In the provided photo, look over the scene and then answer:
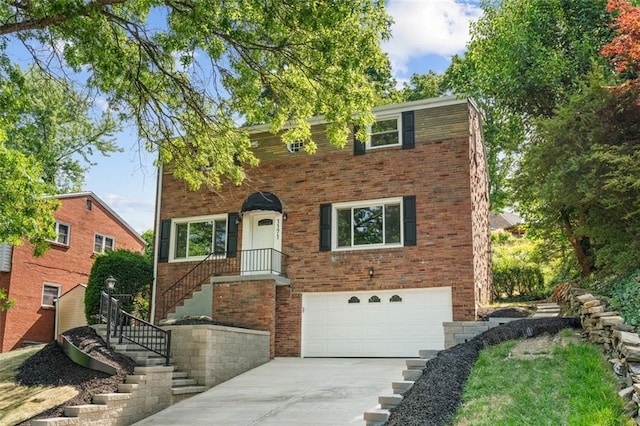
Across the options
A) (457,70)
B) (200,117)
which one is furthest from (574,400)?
(457,70)

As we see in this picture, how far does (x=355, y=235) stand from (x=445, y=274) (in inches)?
109

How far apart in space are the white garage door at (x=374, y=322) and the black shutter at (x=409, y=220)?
1.33m

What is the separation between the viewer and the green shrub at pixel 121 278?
16.4m

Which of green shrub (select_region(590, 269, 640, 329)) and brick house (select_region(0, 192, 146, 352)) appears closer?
green shrub (select_region(590, 269, 640, 329))

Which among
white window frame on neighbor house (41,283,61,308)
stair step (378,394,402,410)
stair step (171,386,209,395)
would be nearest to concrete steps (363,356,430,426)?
stair step (378,394,402,410)

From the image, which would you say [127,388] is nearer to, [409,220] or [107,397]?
[107,397]

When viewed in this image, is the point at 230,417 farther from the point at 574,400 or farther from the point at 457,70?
the point at 457,70

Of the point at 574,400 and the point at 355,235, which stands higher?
the point at 355,235

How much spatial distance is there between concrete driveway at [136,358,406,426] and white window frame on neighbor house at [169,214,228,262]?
4771mm

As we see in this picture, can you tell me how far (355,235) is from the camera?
52.4 ft

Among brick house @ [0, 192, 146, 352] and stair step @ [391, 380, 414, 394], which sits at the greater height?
brick house @ [0, 192, 146, 352]

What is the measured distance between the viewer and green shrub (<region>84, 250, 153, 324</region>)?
53.8 feet

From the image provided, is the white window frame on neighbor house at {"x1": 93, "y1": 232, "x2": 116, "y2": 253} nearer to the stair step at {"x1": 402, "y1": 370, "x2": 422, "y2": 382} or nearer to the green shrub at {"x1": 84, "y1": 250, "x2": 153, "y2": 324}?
the green shrub at {"x1": 84, "y1": 250, "x2": 153, "y2": 324}

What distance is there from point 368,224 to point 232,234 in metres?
4.21
